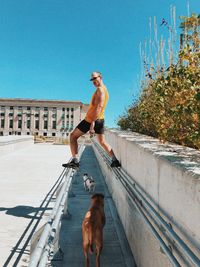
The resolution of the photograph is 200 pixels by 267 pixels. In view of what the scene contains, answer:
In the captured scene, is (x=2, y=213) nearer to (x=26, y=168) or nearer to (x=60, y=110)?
(x=26, y=168)

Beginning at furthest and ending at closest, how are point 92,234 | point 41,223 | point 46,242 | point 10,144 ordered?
point 10,144
point 41,223
point 92,234
point 46,242

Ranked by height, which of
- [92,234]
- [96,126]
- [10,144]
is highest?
[96,126]

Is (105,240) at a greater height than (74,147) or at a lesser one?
lesser

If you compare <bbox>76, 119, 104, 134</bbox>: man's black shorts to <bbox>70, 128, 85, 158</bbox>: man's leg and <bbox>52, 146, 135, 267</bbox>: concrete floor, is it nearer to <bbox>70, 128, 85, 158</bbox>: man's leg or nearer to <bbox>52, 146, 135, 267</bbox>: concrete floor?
<bbox>70, 128, 85, 158</bbox>: man's leg

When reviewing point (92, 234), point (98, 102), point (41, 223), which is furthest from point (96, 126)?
point (92, 234)

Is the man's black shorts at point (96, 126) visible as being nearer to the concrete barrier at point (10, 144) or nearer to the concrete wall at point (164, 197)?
the concrete wall at point (164, 197)

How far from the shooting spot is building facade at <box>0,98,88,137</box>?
392ft

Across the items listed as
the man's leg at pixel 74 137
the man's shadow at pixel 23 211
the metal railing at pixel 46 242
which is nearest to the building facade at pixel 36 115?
the man's leg at pixel 74 137

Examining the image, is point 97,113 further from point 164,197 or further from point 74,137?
point 164,197

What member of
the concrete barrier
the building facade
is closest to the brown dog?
the concrete barrier

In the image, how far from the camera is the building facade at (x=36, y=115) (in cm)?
11962

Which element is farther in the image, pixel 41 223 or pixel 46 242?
pixel 41 223

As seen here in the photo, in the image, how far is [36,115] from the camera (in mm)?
120812

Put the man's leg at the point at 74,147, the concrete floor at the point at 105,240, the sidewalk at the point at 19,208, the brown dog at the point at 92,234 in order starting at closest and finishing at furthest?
1. the brown dog at the point at 92,234
2. the concrete floor at the point at 105,240
3. the sidewalk at the point at 19,208
4. the man's leg at the point at 74,147
